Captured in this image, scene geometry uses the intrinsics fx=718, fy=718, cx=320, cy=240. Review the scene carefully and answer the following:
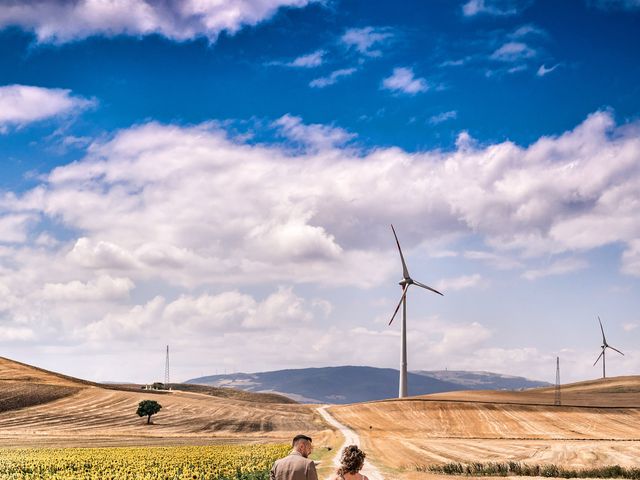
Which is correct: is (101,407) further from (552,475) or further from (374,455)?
(552,475)

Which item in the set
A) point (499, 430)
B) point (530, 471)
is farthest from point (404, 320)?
point (530, 471)

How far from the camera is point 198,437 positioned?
3767 inches

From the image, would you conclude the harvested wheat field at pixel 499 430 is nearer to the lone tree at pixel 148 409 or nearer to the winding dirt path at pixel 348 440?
the winding dirt path at pixel 348 440

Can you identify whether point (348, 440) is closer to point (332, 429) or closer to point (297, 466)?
point (332, 429)

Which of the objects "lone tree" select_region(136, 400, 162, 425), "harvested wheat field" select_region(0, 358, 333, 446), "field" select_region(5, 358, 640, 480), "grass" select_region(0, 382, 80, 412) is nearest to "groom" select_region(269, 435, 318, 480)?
"field" select_region(5, 358, 640, 480)

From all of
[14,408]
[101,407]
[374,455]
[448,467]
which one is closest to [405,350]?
[101,407]

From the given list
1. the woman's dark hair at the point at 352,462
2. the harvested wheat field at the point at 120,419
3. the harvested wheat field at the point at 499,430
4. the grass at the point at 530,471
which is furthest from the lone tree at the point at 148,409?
the woman's dark hair at the point at 352,462

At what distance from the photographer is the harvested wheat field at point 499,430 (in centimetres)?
6554

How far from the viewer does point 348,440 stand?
8312cm

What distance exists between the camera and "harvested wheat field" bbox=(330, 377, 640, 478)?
65537 mm

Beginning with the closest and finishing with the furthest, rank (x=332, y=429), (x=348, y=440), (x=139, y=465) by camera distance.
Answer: (x=139, y=465) → (x=348, y=440) → (x=332, y=429)

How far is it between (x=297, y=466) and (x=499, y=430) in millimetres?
98011

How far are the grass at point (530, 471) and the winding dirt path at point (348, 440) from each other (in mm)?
4216

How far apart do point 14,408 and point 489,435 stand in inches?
3229
